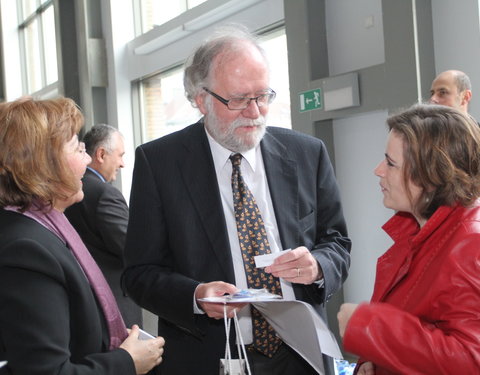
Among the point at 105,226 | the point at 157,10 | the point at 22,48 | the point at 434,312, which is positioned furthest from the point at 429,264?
the point at 22,48

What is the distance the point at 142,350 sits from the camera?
5.61 feet

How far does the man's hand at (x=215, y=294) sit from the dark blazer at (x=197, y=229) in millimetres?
72

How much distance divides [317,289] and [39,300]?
97 centimetres

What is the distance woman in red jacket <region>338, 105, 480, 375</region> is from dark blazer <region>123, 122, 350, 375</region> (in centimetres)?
38

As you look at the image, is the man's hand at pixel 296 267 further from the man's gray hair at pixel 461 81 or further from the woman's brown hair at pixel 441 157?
the man's gray hair at pixel 461 81

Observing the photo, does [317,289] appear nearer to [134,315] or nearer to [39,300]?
[39,300]

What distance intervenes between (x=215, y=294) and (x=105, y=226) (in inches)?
93.8

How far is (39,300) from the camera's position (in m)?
1.44

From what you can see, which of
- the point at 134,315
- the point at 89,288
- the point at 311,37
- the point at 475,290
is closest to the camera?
the point at 475,290

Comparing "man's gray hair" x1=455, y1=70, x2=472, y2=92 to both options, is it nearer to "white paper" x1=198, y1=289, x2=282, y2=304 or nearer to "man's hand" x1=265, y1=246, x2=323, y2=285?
"man's hand" x1=265, y1=246, x2=323, y2=285

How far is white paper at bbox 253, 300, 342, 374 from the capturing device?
5.82 ft

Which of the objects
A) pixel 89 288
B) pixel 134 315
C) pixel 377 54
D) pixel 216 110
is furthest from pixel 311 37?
pixel 89 288

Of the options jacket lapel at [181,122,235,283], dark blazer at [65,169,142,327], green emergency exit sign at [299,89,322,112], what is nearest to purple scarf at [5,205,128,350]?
jacket lapel at [181,122,235,283]

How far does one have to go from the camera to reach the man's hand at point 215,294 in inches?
70.7
